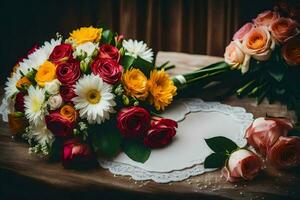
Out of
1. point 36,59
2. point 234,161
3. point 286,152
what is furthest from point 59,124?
point 286,152

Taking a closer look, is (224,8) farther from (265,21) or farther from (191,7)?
(265,21)

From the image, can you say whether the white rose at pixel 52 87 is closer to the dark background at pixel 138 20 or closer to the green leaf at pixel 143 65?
the green leaf at pixel 143 65

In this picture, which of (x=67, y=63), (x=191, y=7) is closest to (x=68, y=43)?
(x=67, y=63)

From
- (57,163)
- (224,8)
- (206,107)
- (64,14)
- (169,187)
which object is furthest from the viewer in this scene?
(64,14)

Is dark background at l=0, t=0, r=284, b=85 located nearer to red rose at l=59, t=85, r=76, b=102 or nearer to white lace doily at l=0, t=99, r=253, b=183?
white lace doily at l=0, t=99, r=253, b=183

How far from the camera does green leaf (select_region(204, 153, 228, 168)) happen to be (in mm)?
1260

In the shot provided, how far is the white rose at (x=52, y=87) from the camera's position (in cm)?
130

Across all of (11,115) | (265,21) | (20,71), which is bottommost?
(11,115)

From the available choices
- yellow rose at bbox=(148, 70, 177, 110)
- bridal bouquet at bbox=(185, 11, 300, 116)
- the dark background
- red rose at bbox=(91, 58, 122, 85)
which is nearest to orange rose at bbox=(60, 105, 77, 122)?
red rose at bbox=(91, 58, 122, 85)

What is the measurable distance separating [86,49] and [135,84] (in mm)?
174

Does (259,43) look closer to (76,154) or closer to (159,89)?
(159,89)

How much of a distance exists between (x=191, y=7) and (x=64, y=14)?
70 cm

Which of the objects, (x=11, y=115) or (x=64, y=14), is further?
(x=64, y=14)

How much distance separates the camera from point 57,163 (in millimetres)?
1325
